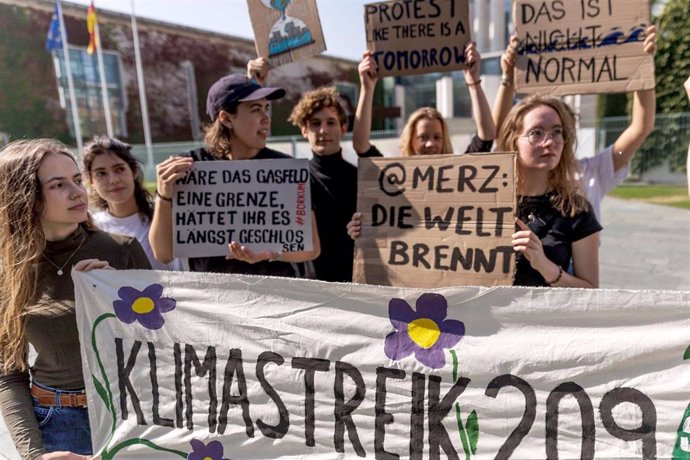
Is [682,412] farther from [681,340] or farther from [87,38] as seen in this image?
[87,38]

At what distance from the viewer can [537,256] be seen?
1.76m

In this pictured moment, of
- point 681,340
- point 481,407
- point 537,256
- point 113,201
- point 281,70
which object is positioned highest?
point 281,70

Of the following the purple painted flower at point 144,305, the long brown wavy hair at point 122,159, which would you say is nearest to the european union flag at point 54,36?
the long brown wavy hair at point 122,159

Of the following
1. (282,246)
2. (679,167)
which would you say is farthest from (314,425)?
(679,167)

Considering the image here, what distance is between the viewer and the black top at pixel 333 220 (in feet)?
8.83

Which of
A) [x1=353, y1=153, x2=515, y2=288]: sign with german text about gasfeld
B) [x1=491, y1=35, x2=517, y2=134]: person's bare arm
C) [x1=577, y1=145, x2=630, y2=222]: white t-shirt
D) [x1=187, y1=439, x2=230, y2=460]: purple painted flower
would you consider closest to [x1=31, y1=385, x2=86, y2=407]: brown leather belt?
[x1=187, y1=439, x2=230, y2=460]: purple painted flower

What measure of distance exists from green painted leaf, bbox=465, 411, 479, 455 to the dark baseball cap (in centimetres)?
154

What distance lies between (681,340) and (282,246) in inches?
55.8

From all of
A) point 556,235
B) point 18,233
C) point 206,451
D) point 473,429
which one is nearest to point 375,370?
point 473,429

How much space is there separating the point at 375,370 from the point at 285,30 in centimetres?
189

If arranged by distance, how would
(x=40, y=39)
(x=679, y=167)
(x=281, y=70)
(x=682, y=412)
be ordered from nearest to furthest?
(x=682, y=412), (x=679, y=167), (x=40, y=39), (x=281, y=70)

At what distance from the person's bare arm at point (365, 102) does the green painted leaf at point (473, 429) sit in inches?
60.6

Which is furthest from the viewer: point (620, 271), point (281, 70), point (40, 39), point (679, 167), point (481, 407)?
point (281, 70)

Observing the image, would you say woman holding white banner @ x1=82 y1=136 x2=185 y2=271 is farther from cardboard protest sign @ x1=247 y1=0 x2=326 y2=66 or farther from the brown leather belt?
cardboard protest sign @ x1=247 y1=0 x2=326 y2=66
